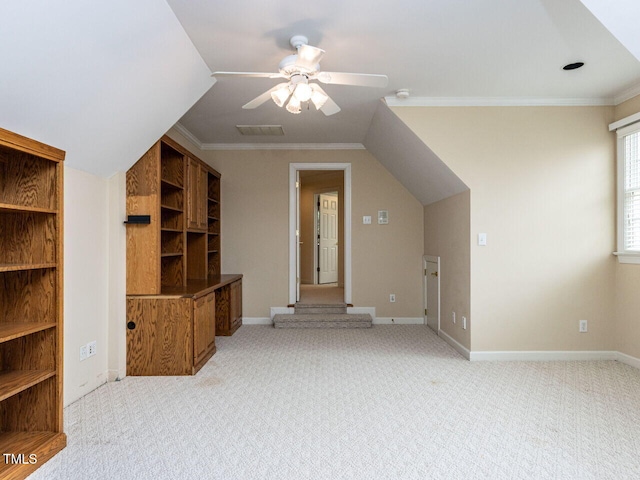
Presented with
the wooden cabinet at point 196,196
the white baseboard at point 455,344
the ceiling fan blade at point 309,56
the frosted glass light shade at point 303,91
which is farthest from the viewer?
the wooden cabinet at point 196,196

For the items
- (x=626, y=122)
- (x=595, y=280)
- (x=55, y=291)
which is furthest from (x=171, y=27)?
(x=595, y=280)

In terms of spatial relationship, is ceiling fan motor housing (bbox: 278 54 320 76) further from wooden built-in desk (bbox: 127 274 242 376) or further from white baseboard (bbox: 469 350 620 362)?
white baseboard (bbox: 469 350 620 362)

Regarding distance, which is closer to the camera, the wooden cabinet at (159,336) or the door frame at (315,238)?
the wooden cabinet at (159,336)

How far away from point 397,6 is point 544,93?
7.10 ft

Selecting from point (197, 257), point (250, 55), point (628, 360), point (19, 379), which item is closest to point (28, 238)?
point (19, 379)

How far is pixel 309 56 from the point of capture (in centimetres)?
227

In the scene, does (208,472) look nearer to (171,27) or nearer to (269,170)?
(171,27)

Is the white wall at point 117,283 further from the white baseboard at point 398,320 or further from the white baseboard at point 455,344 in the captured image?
the white baseboard at point 398,320

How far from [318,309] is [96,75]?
4.02 m

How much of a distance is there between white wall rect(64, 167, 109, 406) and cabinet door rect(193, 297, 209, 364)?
0.73m

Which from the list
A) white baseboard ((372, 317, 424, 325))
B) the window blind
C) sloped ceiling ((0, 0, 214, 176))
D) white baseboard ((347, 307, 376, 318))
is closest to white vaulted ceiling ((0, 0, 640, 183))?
sloped ceiling ((0, 0, 214, 176))

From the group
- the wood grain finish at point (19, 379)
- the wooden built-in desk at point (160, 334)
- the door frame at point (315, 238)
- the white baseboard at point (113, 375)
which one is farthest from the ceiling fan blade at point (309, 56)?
the door frame at point (315, 238)

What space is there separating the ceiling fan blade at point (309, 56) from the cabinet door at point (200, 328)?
223 centimetres

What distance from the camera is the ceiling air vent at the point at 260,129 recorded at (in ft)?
15.5
